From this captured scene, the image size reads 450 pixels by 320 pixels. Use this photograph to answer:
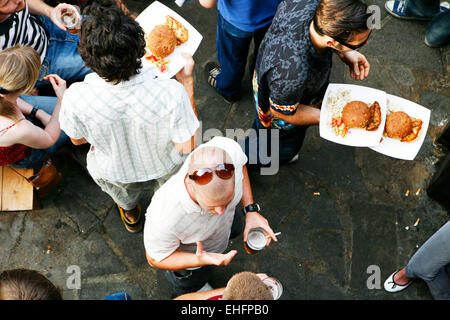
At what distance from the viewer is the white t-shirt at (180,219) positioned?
7.35 ft

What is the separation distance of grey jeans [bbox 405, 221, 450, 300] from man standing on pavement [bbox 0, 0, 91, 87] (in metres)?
3.28

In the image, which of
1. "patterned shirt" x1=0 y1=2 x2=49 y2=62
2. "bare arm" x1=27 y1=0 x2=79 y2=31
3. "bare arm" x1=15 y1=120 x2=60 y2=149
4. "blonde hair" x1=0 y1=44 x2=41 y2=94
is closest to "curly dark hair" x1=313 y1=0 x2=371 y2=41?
"blonde hair" x1=0 y1=44 x2=41 y2=94

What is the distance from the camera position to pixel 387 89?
436cm

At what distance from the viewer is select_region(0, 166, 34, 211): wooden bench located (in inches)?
138

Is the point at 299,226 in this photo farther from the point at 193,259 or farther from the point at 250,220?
the point at 193,259

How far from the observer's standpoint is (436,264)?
295 centimetres

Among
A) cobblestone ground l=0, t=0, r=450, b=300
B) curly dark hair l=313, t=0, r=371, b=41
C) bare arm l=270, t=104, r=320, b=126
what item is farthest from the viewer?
cobblestone ground l=0, t=0, r=450, b=300

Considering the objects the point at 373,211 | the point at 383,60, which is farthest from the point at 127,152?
the point at 383,60

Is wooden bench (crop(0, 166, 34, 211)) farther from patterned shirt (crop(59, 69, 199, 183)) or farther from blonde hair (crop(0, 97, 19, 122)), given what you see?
patterned shirt (crop(59, 69, 199, 183))

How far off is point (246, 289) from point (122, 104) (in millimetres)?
1224

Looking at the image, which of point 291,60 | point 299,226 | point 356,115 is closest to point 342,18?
point 291,60

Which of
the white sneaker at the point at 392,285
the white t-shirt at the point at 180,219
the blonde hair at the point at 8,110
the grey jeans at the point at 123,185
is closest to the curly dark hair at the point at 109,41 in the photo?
the white t-shirt at the point at 180,219

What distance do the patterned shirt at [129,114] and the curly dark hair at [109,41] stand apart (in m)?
0.11
